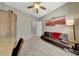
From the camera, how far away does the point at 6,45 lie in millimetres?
1847

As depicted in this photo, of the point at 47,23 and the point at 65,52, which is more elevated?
the point at 47,23

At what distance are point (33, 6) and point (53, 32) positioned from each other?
53 cm

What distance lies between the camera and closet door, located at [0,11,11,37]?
185 cm

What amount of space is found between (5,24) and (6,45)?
1.09 feet

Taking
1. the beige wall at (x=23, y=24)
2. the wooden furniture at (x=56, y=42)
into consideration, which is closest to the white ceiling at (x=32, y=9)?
the beige wall at (x=23, y=24)

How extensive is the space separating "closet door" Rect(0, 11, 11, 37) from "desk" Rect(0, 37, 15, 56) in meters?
0.08

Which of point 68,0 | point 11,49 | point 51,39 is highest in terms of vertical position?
point 68,0

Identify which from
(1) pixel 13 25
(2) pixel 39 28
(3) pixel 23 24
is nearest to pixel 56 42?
(2) pixel 39 28

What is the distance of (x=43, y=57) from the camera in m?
1.90

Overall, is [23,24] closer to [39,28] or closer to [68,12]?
[39,28]

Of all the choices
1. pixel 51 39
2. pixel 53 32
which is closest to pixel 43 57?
pixel 51 39

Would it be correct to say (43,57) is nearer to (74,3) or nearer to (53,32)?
(53,32)

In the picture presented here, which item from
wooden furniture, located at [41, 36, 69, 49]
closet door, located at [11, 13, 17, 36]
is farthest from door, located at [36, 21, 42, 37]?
closet door, located at [11, 13, 17, 36]

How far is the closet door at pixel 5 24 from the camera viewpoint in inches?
72.9
